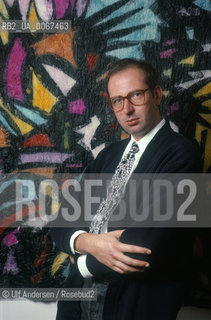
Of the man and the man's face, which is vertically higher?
the man's face

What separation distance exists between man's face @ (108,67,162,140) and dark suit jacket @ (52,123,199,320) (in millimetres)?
68

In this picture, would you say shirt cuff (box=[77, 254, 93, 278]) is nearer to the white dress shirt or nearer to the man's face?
the white dress shirt

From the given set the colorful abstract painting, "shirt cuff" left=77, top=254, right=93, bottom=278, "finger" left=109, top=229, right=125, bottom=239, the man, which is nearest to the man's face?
the man

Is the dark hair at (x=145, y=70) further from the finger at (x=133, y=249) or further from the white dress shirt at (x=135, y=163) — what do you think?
the finger at (x=133, y=249)

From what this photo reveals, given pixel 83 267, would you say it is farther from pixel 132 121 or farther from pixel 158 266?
pixel 132 121

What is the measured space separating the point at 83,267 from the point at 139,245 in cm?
25

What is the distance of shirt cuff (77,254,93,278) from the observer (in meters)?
1.30

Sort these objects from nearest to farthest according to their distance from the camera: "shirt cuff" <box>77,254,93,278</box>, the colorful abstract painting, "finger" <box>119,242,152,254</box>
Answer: "finger" <box>119,242,152,254</box> < "shirt cuff" <box>77,254,93,278</box> < the colorful abstract painting

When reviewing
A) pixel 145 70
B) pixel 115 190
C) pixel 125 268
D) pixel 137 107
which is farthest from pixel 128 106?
pixel 125 268

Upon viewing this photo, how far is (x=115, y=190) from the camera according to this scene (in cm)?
139

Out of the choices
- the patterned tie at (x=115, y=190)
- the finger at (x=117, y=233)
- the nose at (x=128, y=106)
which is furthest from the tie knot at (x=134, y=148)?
the finger at (x=117, y=233)

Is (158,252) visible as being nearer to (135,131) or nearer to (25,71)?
(135,131)

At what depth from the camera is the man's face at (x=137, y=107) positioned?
132cm

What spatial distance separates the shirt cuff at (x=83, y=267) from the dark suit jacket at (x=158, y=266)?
0.13ft
